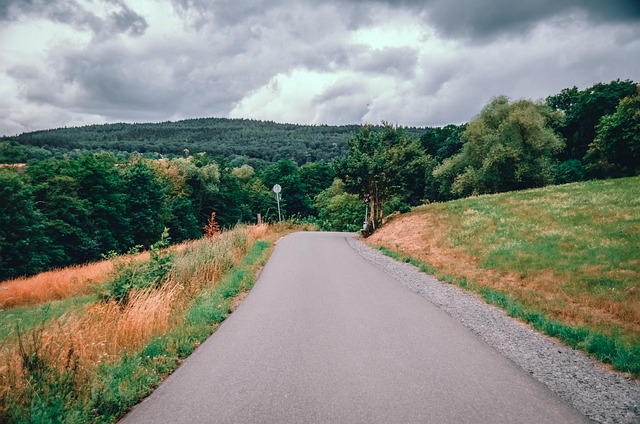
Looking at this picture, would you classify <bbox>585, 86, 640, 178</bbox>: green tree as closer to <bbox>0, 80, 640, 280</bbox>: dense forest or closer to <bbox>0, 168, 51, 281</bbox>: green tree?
<bbox>0, 80, 640, 280</bbox>: dense forest

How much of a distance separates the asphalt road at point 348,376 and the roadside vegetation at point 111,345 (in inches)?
13.8

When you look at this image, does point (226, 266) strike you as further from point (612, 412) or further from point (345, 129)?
point (345, 129)

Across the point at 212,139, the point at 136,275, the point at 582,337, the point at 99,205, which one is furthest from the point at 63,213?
the point at 212,139

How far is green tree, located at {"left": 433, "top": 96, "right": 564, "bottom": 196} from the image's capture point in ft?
131

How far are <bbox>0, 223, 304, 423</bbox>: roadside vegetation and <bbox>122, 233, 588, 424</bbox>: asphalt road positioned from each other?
351mm

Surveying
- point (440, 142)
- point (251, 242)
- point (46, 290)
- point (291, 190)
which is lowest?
point (46, 290)

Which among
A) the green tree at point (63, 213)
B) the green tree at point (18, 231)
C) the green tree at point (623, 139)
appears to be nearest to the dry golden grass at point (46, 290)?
the green tree at point (18, 231)

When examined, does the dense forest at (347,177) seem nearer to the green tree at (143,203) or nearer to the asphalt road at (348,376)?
the green tree at (143,203)

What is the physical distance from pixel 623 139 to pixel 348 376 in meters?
41.8

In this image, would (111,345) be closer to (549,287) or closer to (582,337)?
(582,337)

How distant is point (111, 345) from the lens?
604 cm

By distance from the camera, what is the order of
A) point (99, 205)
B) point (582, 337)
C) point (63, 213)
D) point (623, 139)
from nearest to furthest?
point (582, 337) → point (623, 139) → point (63, 213) → point (99, 205)

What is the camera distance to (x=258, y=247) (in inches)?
840

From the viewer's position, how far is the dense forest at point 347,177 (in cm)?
2914
